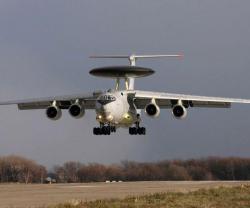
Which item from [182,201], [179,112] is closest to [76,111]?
[179,112]

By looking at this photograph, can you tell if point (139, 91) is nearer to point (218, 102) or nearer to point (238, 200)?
point (218, 102)

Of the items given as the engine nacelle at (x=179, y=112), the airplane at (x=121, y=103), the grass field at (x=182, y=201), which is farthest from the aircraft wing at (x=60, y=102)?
the grass field at (x=182, y=201)

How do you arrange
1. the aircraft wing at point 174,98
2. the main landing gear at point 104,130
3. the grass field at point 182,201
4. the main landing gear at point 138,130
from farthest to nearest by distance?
1. the main landing gear at point 138,130
2. the aircraft wing at point 174,98
3. the main landing gear at point 104,130
4. the grass field at point 182,201

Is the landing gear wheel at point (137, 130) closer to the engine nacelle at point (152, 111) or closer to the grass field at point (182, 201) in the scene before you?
the engine nacelle at point (152, 111)

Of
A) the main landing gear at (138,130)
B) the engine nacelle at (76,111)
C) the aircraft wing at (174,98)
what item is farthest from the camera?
the main landing gear at (138,130)

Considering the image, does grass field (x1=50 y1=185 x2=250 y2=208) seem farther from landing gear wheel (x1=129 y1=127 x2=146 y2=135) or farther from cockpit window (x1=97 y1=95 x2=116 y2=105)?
landing gear wheel (x1=129 y1=127 x2=146 y2=135)

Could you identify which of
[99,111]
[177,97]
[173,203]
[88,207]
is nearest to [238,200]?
[173,203]

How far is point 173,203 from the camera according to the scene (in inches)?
886

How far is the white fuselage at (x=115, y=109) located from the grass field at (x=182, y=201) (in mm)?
14229

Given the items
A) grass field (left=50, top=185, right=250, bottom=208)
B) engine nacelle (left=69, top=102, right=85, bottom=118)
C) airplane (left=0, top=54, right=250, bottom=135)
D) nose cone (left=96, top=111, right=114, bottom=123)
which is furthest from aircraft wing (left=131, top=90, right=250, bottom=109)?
grass field (left=50, top=185, right=250, bottom=208)

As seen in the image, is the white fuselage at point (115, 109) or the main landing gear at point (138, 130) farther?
the main landing gear at point (138, 130)

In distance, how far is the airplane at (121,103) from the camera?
135ft

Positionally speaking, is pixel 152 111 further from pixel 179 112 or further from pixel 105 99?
pixel 105 99

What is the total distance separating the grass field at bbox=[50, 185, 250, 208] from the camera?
2116 centimetres
